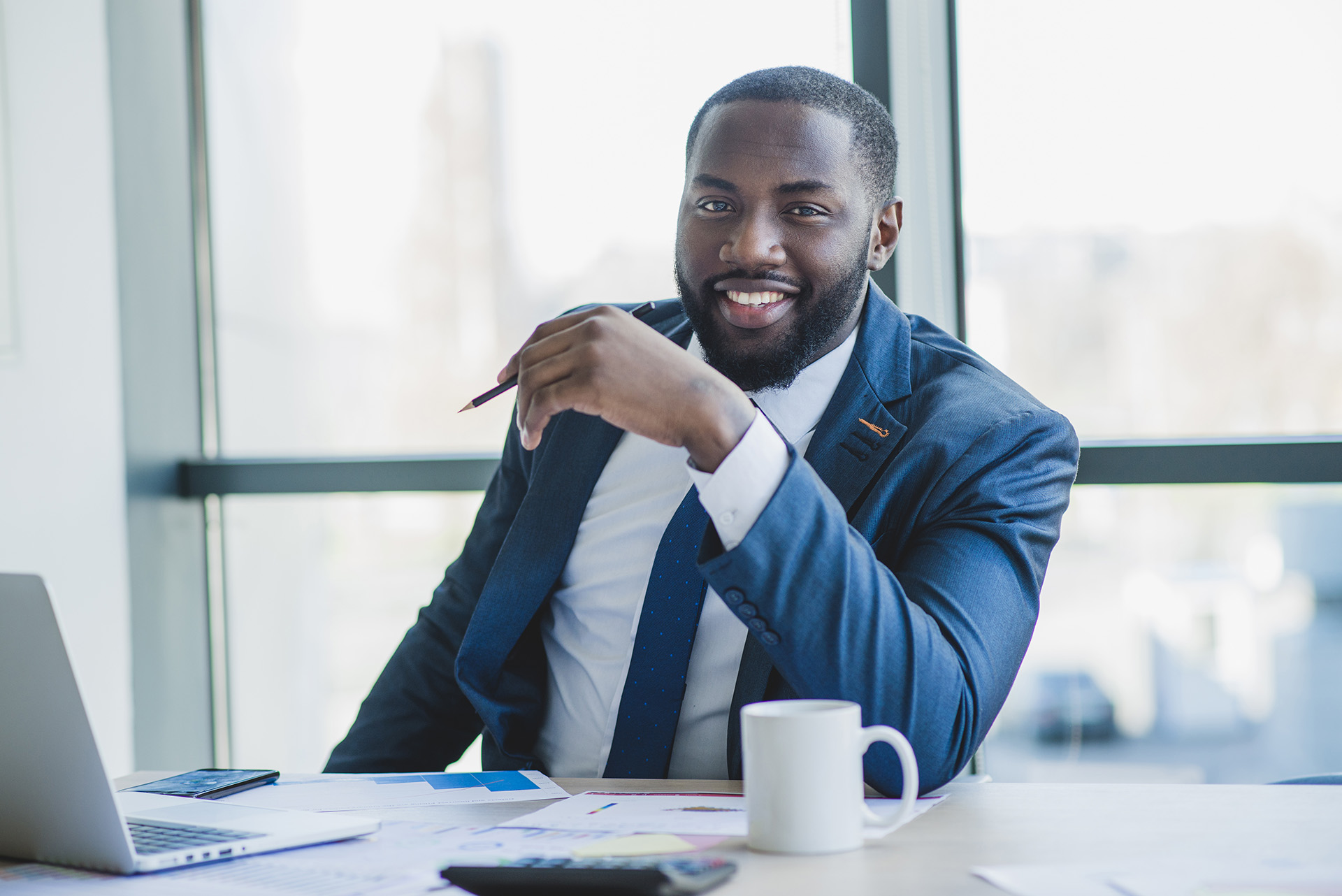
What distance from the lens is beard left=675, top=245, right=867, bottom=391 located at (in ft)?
5.49

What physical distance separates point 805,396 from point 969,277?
76 cm

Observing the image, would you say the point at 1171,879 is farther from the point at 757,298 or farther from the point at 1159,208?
the point at 1159,208

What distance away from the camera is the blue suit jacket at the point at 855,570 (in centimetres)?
114

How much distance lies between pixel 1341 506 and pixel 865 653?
4.49 ft

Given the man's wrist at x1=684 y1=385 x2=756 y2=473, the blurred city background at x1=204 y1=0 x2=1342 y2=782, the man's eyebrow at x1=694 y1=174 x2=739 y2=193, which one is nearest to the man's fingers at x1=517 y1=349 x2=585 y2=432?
the man's wrist at x1=684 y1=385 x2=756 y2=473

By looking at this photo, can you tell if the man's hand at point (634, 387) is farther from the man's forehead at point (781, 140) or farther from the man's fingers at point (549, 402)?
the man's forehead at point (781, 140)

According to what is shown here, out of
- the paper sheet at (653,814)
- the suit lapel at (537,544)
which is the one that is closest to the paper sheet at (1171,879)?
the paper sheet at (653,814)

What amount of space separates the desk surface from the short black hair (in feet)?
3.05

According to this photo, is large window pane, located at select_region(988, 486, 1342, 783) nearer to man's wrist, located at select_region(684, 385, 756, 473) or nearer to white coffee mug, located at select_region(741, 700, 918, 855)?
man's wrist, located at select_region(684, 385, 756, 473)

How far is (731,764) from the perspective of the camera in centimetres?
139

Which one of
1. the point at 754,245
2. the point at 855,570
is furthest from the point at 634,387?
the point at 754,245

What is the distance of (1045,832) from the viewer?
0.97m

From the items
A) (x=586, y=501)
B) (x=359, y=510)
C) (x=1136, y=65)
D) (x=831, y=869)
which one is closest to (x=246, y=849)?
(x=831, y=869)

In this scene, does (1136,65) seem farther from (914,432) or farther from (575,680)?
(575,680)
